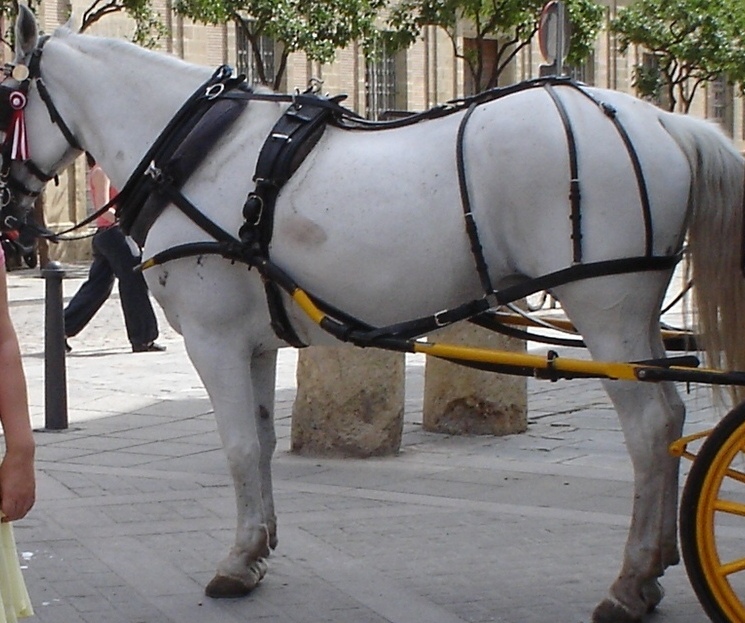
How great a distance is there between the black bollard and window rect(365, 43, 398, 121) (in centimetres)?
2529

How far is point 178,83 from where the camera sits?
5.43m

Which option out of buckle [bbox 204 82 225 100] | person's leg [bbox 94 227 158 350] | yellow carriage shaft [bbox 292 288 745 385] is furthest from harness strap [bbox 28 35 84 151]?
person's leg [bbox 94 227 158 350]

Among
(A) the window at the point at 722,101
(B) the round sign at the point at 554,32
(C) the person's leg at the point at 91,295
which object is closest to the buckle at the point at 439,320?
(B) the round sign at the point at 554,32

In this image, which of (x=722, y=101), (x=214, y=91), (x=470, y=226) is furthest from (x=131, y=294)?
(x=722, y=101)

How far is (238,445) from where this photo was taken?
5219 mm

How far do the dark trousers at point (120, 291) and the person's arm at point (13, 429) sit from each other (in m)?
8.89

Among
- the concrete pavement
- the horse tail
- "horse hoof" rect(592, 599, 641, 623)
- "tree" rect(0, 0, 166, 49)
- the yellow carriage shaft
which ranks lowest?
the concrete pavement

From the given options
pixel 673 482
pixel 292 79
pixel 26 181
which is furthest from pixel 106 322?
pixel 292 79

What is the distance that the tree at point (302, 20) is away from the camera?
2561 centimetres

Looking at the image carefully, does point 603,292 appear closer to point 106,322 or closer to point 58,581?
point 58,581

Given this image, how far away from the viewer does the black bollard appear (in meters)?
8.69

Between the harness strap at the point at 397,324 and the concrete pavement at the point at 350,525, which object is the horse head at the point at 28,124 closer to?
the harness strap at the point at 397,324

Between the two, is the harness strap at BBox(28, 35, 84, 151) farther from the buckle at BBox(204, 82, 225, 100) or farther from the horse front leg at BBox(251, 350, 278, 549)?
the horse front leg at BBox(251, 350, 278, 549)

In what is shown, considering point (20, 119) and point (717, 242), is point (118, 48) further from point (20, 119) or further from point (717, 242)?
point (717, 242)
